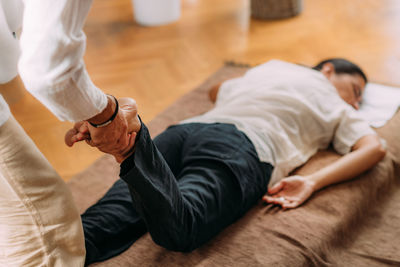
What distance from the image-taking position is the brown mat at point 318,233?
1254 mm

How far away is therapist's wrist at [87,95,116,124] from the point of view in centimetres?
87

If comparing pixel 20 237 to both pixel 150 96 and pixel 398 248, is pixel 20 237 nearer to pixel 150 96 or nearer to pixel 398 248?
pixel 398 248

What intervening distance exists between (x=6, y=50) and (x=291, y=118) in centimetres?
97

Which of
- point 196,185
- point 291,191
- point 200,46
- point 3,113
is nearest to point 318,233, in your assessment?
point 291,191

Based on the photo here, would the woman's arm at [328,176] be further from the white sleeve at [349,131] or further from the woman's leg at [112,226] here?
the woman's leg at [112,226]

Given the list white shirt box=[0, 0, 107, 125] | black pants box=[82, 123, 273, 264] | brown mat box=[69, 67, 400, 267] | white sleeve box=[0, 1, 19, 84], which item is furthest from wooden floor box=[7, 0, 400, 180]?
white shirt box=[0, 0, 107, 125]

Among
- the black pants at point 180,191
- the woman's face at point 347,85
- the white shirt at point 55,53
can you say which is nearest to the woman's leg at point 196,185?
the black pants at point 180,191

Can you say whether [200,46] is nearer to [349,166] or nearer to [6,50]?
[349,166]

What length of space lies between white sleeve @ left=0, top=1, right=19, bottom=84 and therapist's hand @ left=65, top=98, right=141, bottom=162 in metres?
0.19

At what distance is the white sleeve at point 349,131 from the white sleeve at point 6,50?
1.10m

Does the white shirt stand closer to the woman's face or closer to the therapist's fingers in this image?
the therapist's fingers

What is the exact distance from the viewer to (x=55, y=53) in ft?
2.29

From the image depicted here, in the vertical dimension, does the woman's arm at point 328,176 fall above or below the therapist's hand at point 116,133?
below

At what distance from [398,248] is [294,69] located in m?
0.75
